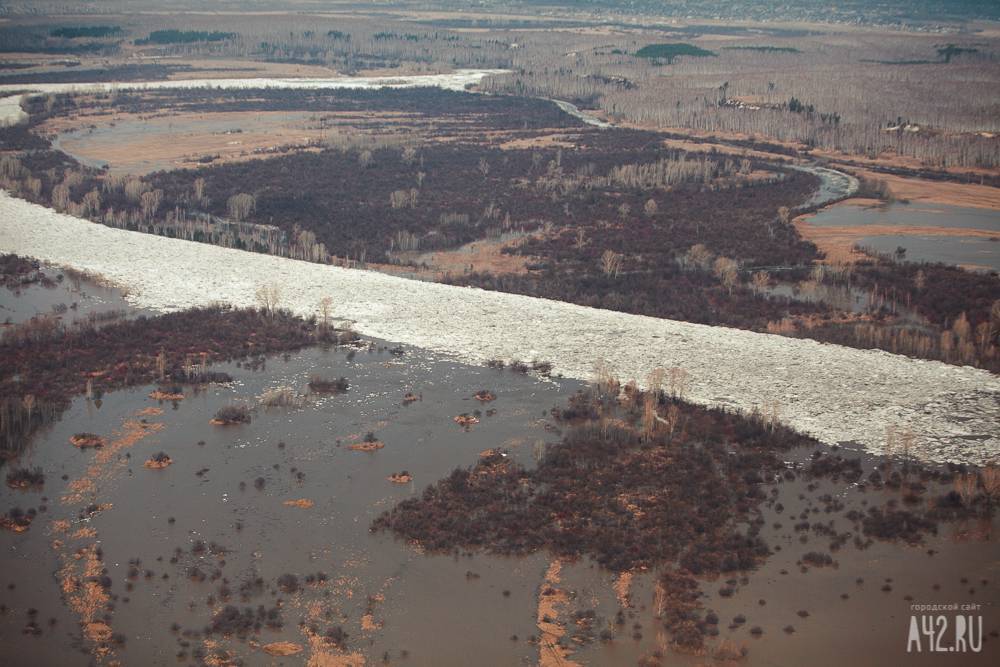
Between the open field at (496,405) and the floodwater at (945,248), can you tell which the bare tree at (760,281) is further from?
the floodwater at (945,248)

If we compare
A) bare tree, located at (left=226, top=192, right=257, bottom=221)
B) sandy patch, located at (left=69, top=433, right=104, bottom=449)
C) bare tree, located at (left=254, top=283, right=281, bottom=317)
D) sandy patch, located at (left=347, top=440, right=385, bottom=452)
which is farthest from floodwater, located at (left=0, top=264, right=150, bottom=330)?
sandy patch, located at (left=347, top=440, right=385, bottom=452)

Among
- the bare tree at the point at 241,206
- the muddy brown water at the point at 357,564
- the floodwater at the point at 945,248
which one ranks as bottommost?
the muddy brown water at the point at 357,564

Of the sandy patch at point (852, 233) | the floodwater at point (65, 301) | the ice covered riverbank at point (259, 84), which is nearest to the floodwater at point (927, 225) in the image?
the sandy patch at point (852, 233)

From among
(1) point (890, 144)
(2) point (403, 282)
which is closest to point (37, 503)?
(2) point (403, 282)

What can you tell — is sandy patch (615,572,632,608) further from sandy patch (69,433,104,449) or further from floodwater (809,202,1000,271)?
floodwater (809,202,1000,271)

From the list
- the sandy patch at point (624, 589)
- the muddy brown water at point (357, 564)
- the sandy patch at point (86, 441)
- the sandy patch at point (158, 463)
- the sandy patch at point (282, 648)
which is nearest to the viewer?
the sandy patch at point (282, 648)

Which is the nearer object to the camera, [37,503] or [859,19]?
[37,503]

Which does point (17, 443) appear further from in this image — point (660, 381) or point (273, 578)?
point (660, 381)
